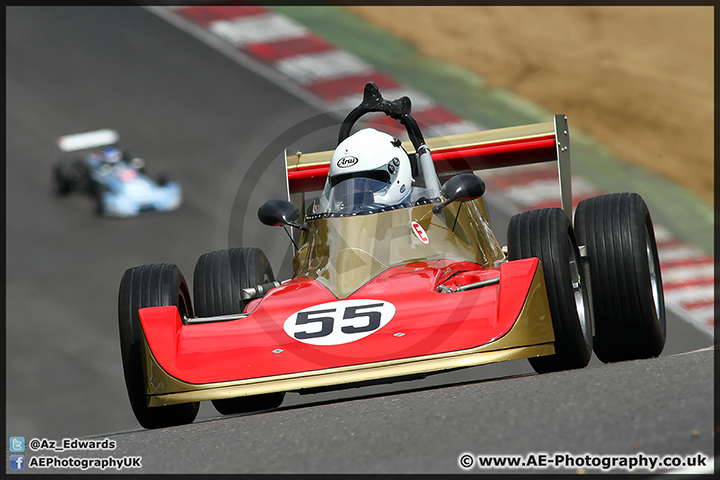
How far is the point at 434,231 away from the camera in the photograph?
21.4 ft

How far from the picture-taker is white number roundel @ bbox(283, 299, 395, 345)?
544cm

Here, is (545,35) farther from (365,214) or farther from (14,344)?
Answer: (365,214)

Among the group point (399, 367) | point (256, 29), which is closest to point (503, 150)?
point (399, 367)

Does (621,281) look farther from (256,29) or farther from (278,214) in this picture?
(256,29)

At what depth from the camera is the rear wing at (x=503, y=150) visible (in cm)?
791

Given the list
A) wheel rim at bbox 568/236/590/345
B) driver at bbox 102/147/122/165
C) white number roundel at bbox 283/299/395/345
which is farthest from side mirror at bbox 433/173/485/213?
driver at bbox 102/147/122/165

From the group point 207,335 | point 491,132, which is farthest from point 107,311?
point 207,335

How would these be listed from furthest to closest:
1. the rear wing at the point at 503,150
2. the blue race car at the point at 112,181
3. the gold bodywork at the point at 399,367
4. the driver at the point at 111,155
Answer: the driver at the point at 111,155, the blue race car at the point at 112,181, the rear wing at the point at 503,150, the gold bodywork at the point at 399,367

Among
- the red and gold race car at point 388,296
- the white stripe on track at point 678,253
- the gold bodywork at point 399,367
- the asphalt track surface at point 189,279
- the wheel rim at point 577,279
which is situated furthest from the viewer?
the white stripe on track at point 678,253

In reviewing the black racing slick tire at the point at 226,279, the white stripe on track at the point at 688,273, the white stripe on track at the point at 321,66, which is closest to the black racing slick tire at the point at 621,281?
the black racing slick tire at the point at 226,279

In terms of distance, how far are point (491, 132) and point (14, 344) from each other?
789cm

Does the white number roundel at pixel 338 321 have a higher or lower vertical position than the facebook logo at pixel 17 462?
higher

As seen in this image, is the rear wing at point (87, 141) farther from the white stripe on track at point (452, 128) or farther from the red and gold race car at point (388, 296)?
the red and gold race car at point (388, 296)

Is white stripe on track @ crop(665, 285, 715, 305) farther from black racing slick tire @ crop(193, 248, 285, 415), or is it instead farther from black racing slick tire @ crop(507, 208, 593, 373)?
black racing slick tire @ crop(193, 248, 285, 415)
